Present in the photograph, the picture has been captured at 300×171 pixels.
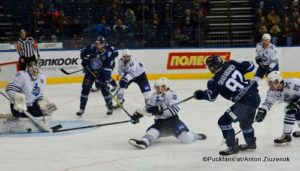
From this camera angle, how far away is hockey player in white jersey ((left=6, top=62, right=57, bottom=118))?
23.8 ft

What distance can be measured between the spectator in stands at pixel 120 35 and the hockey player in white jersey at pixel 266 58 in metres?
4.53

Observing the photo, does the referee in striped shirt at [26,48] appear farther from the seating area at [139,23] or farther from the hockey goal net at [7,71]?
the seating area at [139,23]

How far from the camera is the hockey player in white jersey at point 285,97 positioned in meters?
6.02

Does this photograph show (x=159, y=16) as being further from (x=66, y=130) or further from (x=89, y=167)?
(x=89, y=167)

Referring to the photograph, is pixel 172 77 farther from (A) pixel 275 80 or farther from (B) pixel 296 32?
(A) pixel 275 80

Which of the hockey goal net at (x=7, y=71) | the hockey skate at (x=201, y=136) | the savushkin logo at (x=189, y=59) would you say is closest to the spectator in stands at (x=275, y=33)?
the savushkin logo at (x=189, y=59)

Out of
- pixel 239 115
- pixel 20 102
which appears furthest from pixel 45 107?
pixel 239 115

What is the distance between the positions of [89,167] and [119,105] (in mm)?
3735

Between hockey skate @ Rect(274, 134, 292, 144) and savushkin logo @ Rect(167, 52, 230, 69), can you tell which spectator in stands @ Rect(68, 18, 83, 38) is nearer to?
savushkin logo @ Rect(167, 52, 230, 69)

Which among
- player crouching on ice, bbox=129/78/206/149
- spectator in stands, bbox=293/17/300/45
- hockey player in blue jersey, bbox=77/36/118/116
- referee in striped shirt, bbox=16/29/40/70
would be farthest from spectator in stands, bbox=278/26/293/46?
player crouching on ice, bbox=129/78/206/149

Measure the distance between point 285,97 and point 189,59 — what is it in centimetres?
745

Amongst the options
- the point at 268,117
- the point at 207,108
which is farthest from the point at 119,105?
the point at 268,117

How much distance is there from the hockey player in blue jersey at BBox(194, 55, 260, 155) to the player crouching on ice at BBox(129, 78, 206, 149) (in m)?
0.59

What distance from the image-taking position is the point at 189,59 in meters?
13.6
